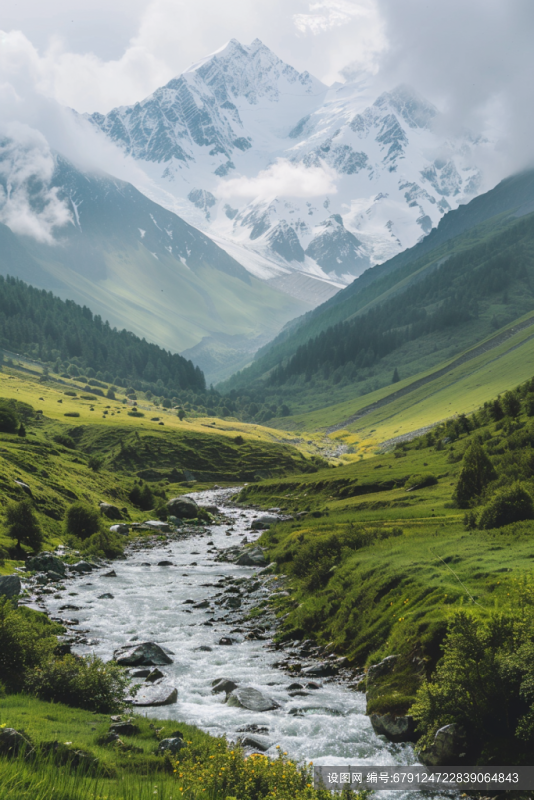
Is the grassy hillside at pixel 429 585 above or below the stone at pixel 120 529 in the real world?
above

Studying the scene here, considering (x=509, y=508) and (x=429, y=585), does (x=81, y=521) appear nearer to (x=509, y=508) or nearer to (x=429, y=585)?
(x=509, y=508)

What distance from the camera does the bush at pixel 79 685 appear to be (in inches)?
808

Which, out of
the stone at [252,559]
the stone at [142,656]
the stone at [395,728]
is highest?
the stone at [395,728]

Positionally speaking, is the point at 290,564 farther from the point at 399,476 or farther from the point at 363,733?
the point at 399,476

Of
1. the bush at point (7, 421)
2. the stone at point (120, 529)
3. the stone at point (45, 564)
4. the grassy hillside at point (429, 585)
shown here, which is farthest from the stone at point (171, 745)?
the bush at point (7, 421)

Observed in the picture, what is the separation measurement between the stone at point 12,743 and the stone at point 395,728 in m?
12.5

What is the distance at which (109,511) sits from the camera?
81.2m

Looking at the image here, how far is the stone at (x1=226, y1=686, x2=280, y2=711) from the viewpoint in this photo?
22797mm

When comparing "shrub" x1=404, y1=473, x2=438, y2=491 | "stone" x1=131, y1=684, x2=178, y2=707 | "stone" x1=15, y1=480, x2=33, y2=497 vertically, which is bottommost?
"stone" x1=15, y1=480, x2=33, y2=497

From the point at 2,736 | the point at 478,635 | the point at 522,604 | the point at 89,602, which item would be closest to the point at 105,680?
the point at 2,736

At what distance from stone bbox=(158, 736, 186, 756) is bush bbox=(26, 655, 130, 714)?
4367 millimetres

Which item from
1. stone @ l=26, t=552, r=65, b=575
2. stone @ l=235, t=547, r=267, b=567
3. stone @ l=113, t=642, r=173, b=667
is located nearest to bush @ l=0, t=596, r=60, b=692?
stone @ l=113, t=642, r=173, b=667

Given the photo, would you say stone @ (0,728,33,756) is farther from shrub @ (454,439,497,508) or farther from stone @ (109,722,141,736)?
shrub @ (454,439,497,508)

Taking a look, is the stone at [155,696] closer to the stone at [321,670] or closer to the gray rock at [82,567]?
the stone at [321,670]
